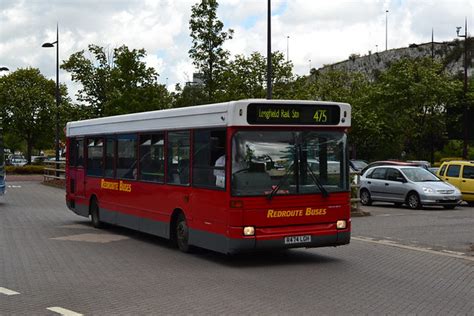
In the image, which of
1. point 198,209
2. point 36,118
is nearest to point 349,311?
point 198,209

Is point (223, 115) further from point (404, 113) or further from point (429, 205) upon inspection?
point (404, 113)

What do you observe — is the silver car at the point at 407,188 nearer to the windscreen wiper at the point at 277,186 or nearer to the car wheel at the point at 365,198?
the car wheel at the point at 365,198

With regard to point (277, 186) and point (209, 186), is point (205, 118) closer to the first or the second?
point (209, 186)

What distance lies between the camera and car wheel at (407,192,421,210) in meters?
25.0

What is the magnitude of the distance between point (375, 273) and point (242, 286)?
7.77ft

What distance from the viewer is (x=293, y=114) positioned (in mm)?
11656

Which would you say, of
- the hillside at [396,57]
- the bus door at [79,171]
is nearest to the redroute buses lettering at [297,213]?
the bus door at [79,171]

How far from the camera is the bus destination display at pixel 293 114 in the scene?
11.3 metres

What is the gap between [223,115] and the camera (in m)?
11.4

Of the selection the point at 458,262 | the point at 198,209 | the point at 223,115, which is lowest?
the point at 458,262

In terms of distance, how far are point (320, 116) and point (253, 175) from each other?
1583 mm

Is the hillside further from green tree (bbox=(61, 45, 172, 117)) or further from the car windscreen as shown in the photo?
the car windscreen

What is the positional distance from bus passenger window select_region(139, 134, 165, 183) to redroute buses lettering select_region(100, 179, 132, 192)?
810 mm

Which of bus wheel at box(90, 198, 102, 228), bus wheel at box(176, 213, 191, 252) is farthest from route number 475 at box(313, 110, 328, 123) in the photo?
bus wheel at box(90, 198, 102, 228)
